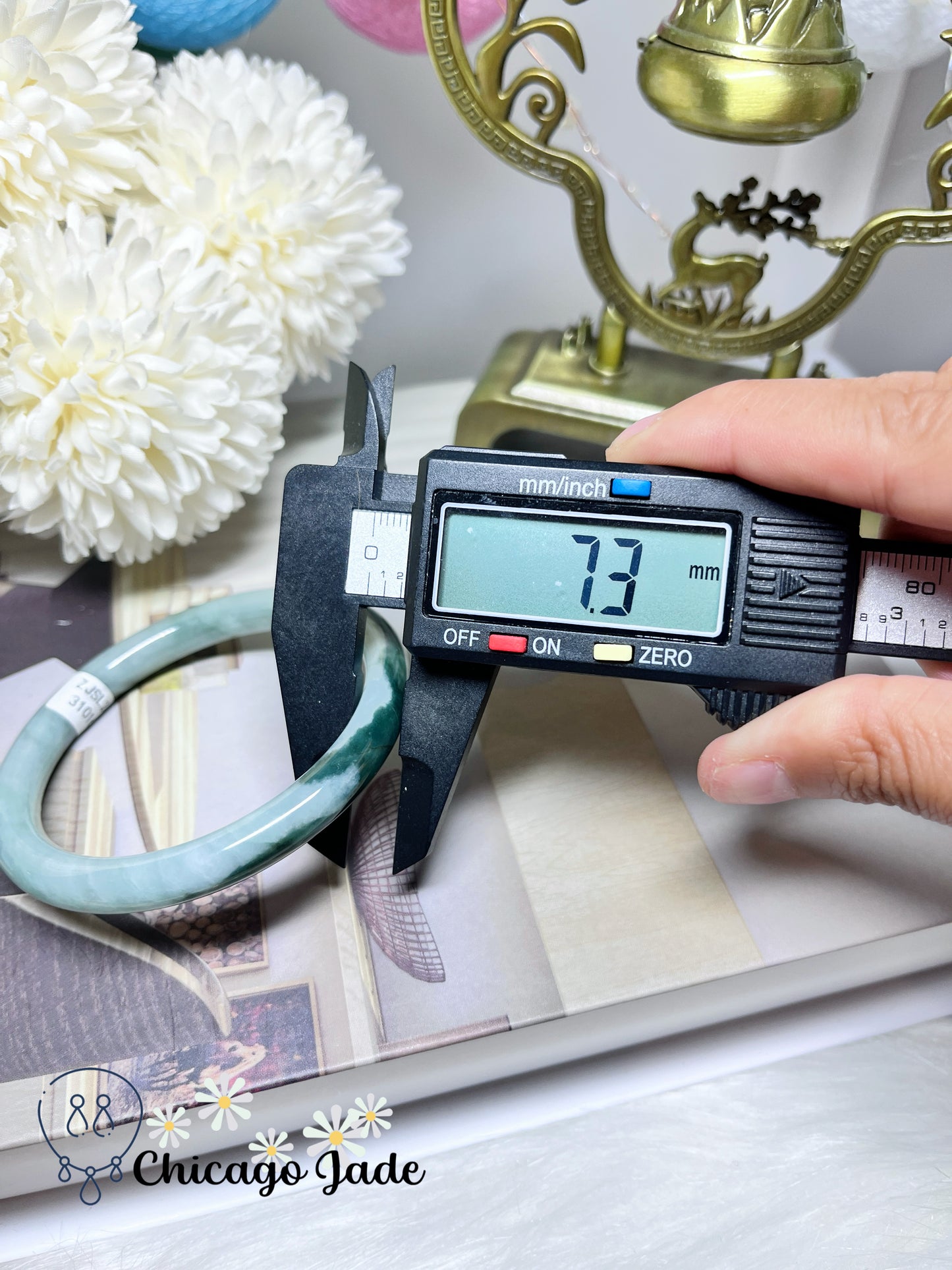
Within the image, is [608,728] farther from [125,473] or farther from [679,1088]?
[125,473]

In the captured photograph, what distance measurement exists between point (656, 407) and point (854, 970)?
0.52m

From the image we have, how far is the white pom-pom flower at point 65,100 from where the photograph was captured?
0.70m

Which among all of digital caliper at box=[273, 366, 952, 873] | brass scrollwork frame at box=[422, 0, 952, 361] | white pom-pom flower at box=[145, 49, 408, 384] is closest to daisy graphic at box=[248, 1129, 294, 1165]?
digital caliper at box=[273, 366, 952, 873]

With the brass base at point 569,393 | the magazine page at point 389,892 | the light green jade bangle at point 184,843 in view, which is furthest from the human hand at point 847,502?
the brass base at point 569,393

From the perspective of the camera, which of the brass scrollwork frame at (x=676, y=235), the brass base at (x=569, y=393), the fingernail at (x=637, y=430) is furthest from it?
the brass base at (x=569, y=393)

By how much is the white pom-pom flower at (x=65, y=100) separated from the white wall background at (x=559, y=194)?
11.8 inches

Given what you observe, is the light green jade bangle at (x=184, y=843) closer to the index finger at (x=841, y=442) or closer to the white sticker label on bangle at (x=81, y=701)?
the white sticker label on bangle at (x=81, y=701)

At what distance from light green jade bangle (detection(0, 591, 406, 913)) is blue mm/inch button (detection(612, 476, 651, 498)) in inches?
8.0

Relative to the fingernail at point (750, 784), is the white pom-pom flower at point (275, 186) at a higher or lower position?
higher

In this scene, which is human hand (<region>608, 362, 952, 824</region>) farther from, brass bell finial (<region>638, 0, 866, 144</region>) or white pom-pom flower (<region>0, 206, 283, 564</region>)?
white pom-pom flower (<region>0, 206, 283, 564</region>)

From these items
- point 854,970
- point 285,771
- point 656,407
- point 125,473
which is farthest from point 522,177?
point 854,970

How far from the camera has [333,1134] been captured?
1.99ft

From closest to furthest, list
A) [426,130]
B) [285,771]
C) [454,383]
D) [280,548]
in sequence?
1. [280,548]
2. [285,771]
3. [426,130]
4. [454,383]

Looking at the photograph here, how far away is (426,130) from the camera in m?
1.05
